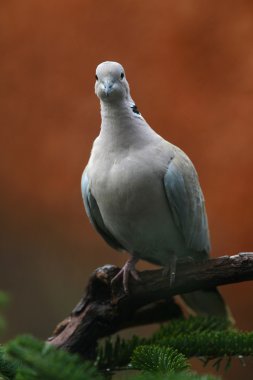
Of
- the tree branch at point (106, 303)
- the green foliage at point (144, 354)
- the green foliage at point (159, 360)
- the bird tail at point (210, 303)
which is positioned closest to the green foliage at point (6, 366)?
the green foliage at point (144, 354)

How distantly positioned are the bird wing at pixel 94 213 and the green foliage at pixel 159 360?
24.4 inches

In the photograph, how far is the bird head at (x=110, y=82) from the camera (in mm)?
1205

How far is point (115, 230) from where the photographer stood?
4.33 ft

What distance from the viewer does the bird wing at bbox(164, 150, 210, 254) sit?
1.23 meters

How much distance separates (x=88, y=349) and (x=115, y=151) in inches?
17.4

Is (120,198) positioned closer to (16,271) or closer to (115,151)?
(115,151)

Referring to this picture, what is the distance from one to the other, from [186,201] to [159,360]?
1.90 feet

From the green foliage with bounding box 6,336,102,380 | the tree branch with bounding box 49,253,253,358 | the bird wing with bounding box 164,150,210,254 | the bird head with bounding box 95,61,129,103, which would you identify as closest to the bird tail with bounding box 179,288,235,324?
the bird wing with bounding box 164,150,210,254

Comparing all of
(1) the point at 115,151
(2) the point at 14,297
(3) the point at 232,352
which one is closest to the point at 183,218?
(1) the point at 115,151

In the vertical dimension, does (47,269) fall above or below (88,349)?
above

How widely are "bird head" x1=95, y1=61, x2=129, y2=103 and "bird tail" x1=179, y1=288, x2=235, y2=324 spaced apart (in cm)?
55

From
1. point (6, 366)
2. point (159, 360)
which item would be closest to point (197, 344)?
point (159, 360)

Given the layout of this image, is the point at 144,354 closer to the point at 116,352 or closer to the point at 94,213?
the point at 116,352

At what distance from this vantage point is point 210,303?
1.44m
